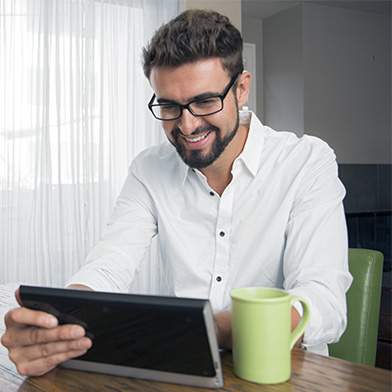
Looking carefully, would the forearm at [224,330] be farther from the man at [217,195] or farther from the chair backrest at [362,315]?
the chair backrest at [362,315]

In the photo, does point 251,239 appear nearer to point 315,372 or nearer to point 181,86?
point 181,86

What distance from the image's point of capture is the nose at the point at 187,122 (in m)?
1.33

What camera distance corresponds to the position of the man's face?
4.37 ft

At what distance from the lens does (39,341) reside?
0.87 meters

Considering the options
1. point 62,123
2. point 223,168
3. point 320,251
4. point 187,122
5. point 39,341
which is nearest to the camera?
point 39,341

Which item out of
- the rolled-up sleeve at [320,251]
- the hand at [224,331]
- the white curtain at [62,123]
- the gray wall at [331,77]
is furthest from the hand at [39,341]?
the gray wall at [331,77]

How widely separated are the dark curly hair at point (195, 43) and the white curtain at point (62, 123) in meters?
2.70

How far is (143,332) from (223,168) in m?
0.84

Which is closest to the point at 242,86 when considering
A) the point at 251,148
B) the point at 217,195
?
the point at 251,148

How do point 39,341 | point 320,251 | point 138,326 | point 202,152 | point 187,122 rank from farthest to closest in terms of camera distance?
point 202,152 → point 187,122 → point 320,251 → point 39,341 → point 138,326

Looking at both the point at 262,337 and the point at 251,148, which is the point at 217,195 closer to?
the point at 251,148

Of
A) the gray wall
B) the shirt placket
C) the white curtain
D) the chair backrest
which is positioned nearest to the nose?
the shirt placket

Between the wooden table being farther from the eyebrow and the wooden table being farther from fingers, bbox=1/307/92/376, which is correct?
the eyebrow

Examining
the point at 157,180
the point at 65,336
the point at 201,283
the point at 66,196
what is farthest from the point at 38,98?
the point at 65,336
